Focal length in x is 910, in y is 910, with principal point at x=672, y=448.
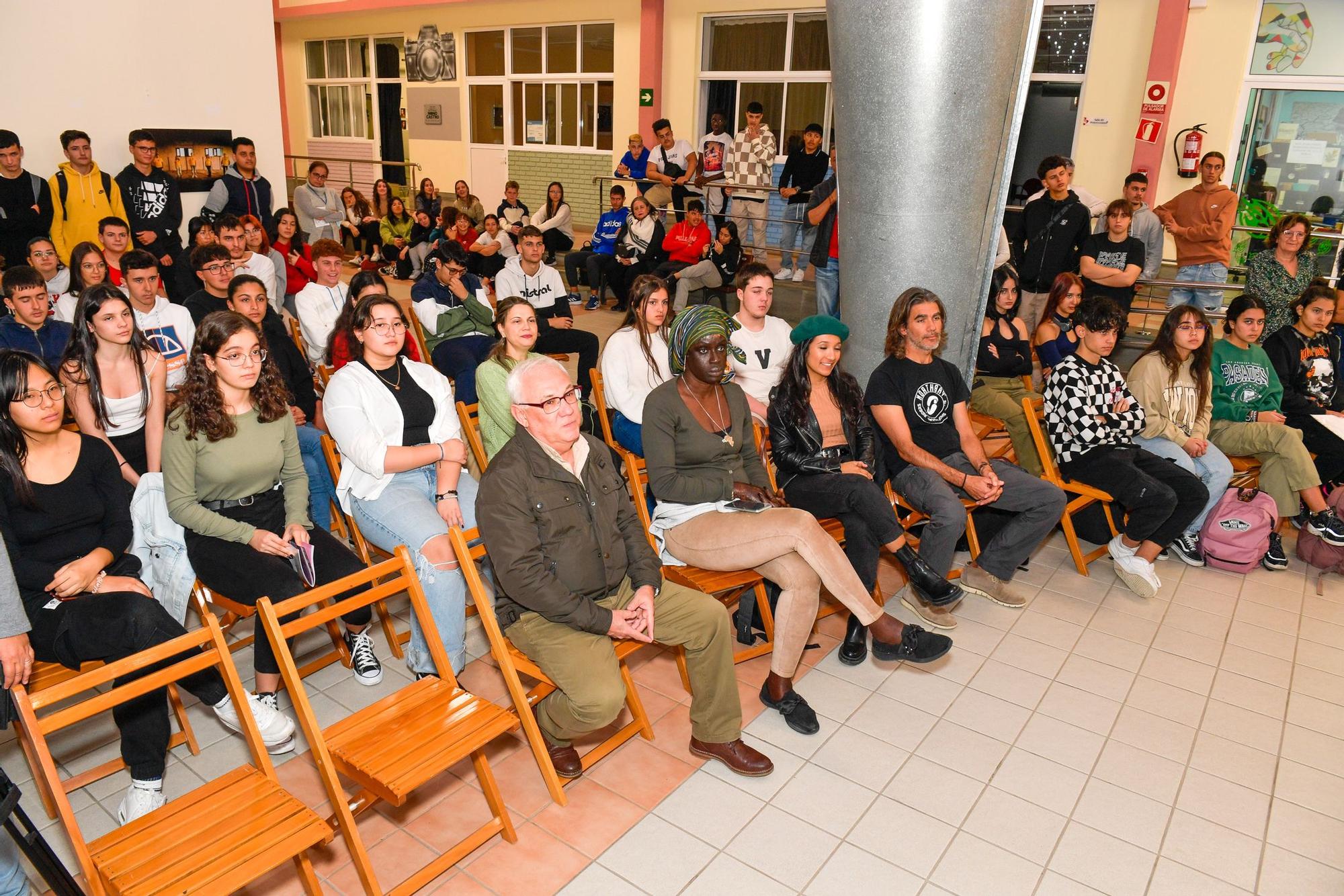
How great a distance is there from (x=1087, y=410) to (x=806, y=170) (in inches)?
243

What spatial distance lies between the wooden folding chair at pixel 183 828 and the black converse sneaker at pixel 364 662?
1157 mm

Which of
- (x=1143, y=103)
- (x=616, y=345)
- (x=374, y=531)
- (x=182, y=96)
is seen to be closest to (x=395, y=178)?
(x=182, y=96)

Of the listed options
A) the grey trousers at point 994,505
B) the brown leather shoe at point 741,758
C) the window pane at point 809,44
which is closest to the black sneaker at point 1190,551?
the grey trousers at point 994,505

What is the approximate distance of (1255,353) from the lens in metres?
5.39

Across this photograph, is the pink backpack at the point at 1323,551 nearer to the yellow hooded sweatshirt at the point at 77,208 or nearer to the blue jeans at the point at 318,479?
the blue jeans at the point at 318,479

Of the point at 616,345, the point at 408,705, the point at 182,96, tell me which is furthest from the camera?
the point at 182,96

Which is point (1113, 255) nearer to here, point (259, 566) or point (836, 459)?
point (836, 459)

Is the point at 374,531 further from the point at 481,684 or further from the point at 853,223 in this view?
the point at 853,223

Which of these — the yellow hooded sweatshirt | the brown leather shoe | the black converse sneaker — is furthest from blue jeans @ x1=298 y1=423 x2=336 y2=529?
the yellow hooded sweatshirt

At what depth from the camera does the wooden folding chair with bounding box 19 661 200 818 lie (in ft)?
9.35

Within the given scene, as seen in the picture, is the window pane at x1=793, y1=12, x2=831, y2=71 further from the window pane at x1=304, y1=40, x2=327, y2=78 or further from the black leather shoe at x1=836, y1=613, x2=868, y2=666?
the window pane at x1=304, y1=40, x2=327, y2=78

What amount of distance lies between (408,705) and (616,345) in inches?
101

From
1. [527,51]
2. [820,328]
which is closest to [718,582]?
[820,328]

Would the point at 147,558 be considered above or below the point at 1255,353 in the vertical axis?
below
